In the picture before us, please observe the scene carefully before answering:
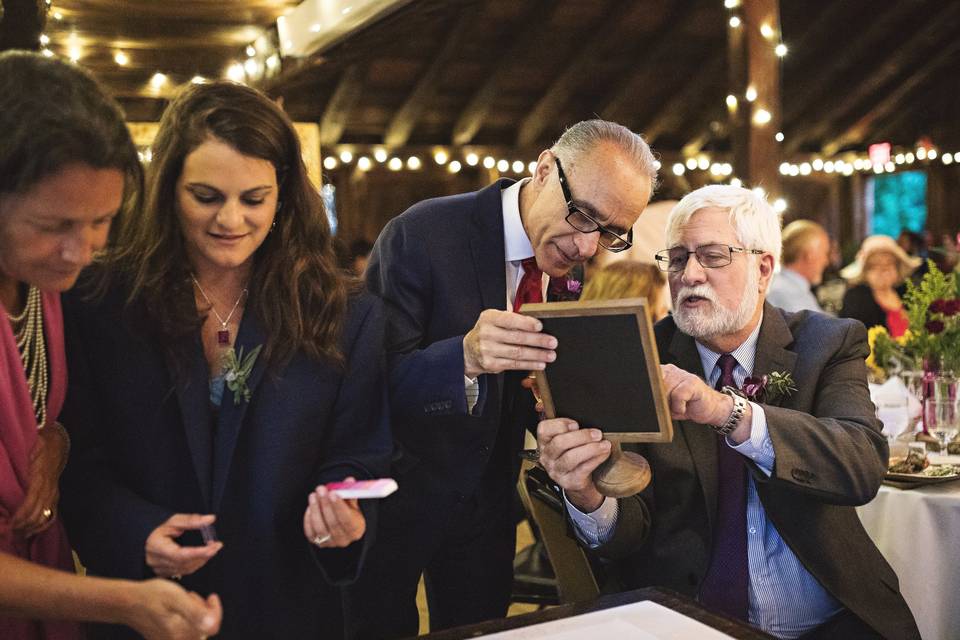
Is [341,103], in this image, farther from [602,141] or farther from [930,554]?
[930,554]

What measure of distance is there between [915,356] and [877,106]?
13.9m

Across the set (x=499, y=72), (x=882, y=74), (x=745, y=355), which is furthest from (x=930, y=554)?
(x=882, y=74)

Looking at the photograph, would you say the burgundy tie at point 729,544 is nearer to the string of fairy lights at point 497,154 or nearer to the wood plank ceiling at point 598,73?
the string of fairy lights at point 497,154

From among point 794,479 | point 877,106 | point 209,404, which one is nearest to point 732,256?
point 794,479

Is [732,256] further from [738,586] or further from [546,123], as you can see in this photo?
[546,123]

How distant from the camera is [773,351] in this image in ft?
7.98

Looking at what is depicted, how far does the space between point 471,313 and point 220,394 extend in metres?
0.83

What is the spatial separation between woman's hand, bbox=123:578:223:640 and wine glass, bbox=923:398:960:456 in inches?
106

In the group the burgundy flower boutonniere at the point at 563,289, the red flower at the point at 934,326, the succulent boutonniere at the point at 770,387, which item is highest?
the burgundy flower boutonniere at the point at 563,289

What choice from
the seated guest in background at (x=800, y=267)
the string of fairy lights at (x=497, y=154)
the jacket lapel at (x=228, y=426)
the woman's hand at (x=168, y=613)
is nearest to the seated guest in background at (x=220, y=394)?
the jacket lapel at (x=228, y=426)

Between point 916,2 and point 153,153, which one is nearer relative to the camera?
point 153,153

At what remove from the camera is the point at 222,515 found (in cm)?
176

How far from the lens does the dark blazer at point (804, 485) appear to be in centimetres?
215

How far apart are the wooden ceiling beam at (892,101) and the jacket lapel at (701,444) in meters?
14.6
